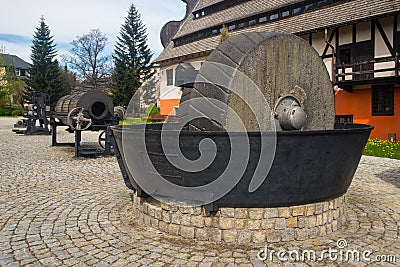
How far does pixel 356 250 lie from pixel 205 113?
219 centimetres

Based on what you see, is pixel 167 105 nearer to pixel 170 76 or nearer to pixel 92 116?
pixel 170 76

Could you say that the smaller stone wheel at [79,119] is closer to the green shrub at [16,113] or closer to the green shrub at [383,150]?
the green shrub at [383,150]

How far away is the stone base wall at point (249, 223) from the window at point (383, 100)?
1207cm

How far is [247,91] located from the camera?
14.1 feet

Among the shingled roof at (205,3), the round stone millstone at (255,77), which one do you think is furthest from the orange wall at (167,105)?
the round stone millstone at (255,77)

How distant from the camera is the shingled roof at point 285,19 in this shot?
14.1m

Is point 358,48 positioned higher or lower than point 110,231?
higher

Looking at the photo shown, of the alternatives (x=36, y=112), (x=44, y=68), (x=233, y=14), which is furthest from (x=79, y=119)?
(x=44, y=68)

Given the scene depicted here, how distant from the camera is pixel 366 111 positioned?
1515cm

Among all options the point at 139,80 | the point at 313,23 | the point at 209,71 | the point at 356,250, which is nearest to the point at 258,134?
the point at 209,71

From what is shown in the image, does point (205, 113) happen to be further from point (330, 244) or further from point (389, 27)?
point (389, 27)

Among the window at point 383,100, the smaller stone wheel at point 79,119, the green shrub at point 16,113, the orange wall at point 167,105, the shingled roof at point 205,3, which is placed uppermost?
the shingled roof at point 205,3

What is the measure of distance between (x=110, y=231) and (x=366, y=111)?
13780 millimetres

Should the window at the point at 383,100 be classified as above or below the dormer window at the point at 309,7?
below
